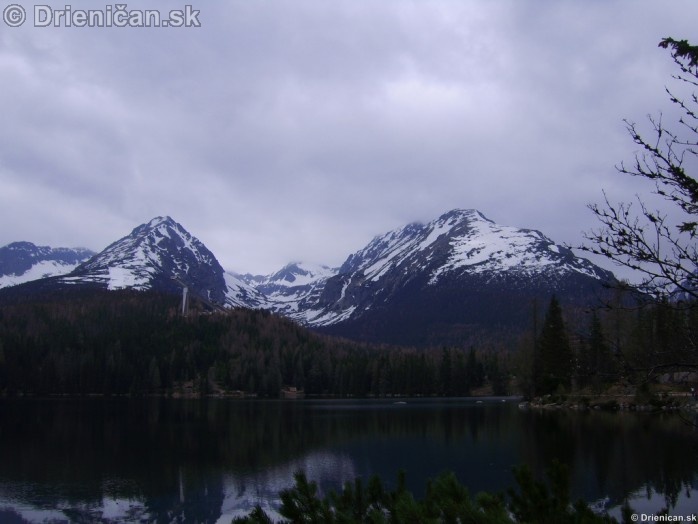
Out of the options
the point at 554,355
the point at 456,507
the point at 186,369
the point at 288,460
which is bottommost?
the point at 288,460

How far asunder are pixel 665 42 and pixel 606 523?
708cm

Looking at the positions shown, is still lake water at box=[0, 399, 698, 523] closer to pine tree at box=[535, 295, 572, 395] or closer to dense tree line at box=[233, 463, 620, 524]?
dense tree line at box=[233, 463, 620, 524]

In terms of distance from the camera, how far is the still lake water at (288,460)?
107 ft

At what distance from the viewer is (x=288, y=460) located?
48750 millimetres

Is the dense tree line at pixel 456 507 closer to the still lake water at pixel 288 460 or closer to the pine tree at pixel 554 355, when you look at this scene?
the still lake water at pixel 288 460

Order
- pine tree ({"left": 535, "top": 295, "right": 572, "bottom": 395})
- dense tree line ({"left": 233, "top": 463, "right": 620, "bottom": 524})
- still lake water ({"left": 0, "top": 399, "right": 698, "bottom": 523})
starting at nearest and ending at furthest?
1. dense tree line ({"left": 233, "top": 463, "right": 620, "bottom": 524})
2. still lake water ({"left": 0, "top": 399, "right": 698, "bottom": 523})
3. pine tree ({"left": 535, "top": 295, "right": 572, "bottom": 395})

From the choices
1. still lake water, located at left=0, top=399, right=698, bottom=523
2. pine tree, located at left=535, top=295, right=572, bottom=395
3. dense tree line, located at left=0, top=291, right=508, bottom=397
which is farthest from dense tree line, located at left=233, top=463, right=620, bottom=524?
dense tree line, located at left=0, top=291, right=508, bottom=397

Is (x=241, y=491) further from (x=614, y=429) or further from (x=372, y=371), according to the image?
(x=372, y=371)

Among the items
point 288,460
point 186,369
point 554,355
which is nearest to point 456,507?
point 288,460

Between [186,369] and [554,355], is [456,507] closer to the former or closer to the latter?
[554,355]

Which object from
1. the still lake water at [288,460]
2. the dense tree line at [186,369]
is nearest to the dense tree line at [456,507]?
the still lake water at [288,460]

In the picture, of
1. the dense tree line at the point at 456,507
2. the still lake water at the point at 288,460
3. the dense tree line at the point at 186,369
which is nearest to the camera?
the dense tree line at the point at 456,507

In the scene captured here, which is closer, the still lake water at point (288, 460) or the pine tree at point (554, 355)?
the still lake water at point (288, 460)

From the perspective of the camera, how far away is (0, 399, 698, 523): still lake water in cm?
3272
